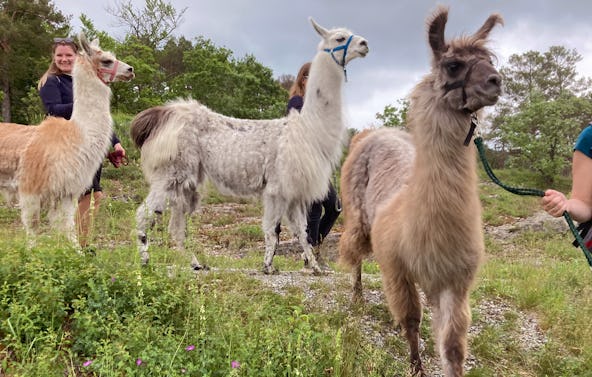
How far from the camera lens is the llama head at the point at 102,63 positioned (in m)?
4.19

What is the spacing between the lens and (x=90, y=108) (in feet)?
13.6

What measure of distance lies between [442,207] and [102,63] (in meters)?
3.63

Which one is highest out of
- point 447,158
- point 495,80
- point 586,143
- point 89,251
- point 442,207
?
point 495,80

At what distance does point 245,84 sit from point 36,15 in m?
11.6

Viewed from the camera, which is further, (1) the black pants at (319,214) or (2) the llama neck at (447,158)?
(1) the black pants at (319,214)

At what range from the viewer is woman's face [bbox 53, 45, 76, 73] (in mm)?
4395

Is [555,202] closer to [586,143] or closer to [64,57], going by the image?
[586,143]

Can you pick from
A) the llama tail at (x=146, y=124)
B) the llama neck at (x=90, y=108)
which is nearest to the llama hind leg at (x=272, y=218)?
the llama tail at (x=146, y=124)

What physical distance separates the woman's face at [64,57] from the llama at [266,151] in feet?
2.86

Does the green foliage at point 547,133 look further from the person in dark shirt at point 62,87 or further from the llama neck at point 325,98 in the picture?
the person in dark shirt at point 62,87

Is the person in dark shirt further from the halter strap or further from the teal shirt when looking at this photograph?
the teal shirt

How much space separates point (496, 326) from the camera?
3.66 m

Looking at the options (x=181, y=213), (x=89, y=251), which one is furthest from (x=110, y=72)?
(x=89, y=251)

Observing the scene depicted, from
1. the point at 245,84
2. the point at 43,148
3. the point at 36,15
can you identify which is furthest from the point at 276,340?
the point at 36,15
